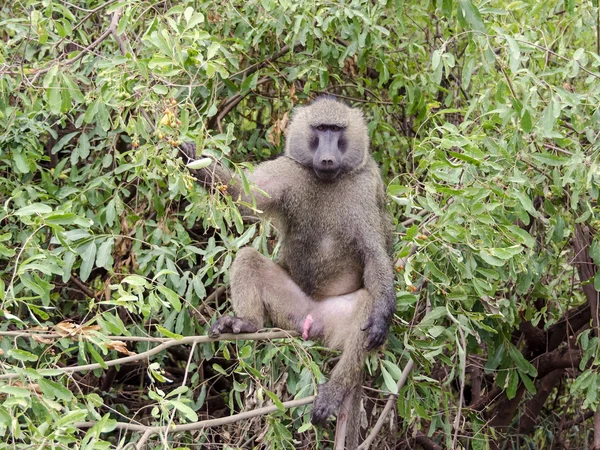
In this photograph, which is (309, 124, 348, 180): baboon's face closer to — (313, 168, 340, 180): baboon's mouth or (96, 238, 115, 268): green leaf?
(313, 168, 340, 180): baboon's mouth

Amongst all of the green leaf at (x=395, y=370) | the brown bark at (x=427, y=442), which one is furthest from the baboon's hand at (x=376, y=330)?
the brown bark at (x=427, y=442)

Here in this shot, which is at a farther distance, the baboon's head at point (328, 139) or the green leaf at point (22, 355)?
the baboon's head at point (328, 139)

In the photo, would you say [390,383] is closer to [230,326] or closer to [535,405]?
[230,326]

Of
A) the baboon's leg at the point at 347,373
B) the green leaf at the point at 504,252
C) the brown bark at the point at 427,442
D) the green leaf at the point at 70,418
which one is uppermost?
the green leaf at the point at 504,252

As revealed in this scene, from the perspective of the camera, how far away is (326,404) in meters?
4.02

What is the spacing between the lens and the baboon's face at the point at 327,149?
172 inches

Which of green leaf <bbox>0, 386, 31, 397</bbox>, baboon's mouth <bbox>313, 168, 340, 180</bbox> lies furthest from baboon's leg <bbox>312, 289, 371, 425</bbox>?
green leaf <bbox>0, 386, 31, 397</bbox>

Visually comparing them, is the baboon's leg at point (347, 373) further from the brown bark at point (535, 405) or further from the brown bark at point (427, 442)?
the brown bark at point (535, 405)

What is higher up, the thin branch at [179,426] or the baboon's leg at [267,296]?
the thin branch at [179,426]

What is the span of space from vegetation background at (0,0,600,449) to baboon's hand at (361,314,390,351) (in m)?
0.12

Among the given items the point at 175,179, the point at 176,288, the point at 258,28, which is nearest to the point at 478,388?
the point at 176,288

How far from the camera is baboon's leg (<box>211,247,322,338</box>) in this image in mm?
4320

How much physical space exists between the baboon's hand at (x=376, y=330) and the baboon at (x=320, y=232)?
0.66 ft

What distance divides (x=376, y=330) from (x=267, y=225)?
81 centimetres
